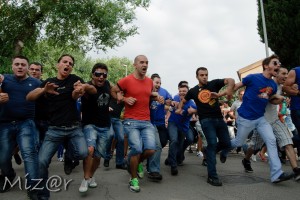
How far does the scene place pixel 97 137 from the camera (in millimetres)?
5406

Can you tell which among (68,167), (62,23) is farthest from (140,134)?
(62,23)

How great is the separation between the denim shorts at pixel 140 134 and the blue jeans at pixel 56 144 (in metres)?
0.86

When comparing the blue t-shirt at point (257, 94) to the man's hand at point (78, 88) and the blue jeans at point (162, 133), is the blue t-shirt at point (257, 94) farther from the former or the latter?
the man's hand at point (78, 88)

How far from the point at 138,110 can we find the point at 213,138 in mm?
1444

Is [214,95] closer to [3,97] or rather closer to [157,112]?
[157,112]

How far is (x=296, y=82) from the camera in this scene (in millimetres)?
5918

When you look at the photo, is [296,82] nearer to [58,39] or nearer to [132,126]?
[132,126]

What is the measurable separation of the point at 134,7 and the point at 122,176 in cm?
1178

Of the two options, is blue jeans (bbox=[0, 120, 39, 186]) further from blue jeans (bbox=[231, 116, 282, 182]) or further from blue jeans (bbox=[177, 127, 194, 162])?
blue jeans (bbox=[231, 116, 282, 182])

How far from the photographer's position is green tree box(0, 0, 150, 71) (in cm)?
1390

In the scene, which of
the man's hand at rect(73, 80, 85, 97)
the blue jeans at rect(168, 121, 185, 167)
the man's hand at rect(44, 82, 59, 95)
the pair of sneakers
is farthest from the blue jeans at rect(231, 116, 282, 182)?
the man's hand at rect(44, 82, 59, 95)

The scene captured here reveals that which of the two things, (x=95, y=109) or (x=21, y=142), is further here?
(x=95, y=109)

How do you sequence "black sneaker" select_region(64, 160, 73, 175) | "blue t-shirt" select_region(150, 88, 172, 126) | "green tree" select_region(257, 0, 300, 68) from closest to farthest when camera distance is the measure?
1. "black sneaker" select_region(64, 160, 73, 175)
2. "blue t-shirt" select_region(150, 88, 172, 126)
3. "green tree" select_region(257, 0, 300, 68)

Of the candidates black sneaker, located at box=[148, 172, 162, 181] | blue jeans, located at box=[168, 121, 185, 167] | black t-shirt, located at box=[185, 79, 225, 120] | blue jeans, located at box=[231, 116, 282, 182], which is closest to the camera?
blue jeans, located at box=[231, 116, 282, 182]
